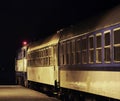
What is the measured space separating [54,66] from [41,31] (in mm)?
75421

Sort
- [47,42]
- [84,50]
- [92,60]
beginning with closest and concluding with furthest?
[92,60] → [84,50] → [47,42]

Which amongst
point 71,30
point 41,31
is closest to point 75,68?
point 71,30

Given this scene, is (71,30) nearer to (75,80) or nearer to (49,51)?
(75,80)

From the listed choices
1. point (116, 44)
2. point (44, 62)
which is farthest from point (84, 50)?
point (44, 62)

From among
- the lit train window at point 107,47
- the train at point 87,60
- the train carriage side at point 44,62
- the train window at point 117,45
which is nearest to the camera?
the train window at point 117,45

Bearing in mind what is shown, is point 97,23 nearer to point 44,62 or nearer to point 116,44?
point 116,44

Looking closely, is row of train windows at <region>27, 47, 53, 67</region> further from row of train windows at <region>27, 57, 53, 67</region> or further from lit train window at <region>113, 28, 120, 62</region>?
lit train window at <region>113, 28, 120, 62</region>

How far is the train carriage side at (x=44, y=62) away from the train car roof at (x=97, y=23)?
324cm

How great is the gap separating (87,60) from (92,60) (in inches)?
27.7

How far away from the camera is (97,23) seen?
15.2m

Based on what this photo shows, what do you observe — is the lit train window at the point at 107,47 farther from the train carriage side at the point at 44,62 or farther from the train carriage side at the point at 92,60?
the train carriage side at the point at 44,62

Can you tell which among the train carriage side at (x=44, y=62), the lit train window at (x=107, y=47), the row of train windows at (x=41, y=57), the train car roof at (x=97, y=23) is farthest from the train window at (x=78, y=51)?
the row of train windows at (x=41, y=57)

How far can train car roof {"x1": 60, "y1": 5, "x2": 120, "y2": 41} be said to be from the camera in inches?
532

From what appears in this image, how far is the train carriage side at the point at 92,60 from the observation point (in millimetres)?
13180
